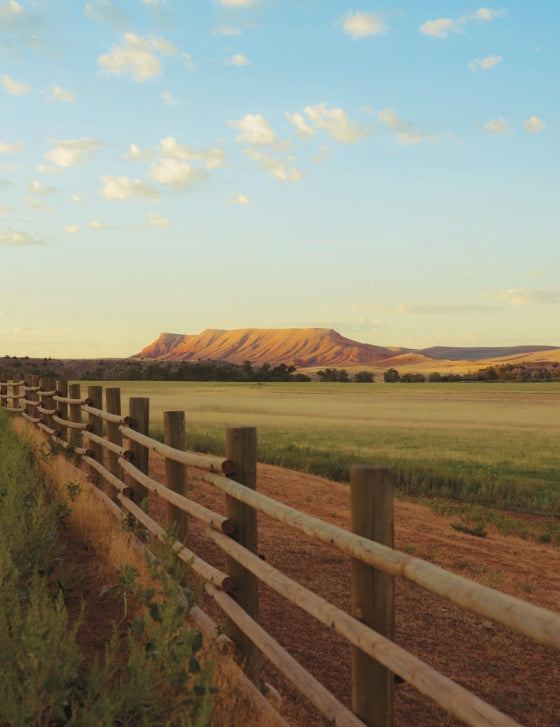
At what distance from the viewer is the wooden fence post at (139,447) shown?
8.08 m

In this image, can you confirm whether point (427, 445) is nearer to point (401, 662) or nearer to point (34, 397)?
point (34, 397)

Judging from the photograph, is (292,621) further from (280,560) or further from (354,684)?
(354,684)

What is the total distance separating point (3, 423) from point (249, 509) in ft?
42.4

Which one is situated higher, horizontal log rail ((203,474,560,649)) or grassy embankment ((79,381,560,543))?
horizontal log rail ((203,474,560,649))

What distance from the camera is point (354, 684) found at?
3.38 metres

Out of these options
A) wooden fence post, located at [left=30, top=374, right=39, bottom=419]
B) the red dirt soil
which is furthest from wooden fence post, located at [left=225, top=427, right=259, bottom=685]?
wooden fence post, located at [left=30, top=374, right=39, bottom=419]

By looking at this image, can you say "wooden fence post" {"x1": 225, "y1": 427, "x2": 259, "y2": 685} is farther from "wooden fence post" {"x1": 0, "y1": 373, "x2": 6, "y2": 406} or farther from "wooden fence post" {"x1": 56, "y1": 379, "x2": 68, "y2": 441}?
"wooden fence post" {"x1": 0, "y1": 373, "x2": 6, "y2": 406}

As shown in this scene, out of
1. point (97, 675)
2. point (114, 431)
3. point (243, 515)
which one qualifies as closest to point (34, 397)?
point (114, 431)

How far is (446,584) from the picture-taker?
2551 millimetres

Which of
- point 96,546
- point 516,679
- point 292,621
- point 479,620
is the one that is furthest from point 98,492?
point 516,679

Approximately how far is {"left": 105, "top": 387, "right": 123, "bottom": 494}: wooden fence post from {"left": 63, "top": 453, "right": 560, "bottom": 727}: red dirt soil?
0.88m

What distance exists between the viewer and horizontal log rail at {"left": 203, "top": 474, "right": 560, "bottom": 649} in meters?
2.10

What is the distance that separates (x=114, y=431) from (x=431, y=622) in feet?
16.3

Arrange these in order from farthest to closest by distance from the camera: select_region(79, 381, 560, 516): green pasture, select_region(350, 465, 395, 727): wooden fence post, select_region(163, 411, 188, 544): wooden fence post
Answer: select_region(79, 381, 560, 516): green pasture, select_region(163, 411, 188, 544): wooden fence post, select_region(350, 465, 395, 727): wooden fence post
